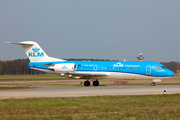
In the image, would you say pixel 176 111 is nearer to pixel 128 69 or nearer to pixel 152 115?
pixel 152 115

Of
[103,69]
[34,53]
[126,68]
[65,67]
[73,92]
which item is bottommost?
[73,92]

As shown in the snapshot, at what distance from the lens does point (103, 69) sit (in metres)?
37.9

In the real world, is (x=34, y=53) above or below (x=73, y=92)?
above

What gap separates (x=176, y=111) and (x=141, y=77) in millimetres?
24794

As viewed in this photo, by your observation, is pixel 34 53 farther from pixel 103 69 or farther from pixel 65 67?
pixel 103 69

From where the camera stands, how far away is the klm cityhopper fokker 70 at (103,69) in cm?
3719

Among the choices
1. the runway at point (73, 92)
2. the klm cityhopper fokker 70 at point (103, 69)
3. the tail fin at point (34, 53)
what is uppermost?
the tail fin at point (34, 53)

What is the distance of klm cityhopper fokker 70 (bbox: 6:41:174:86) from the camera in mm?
37188

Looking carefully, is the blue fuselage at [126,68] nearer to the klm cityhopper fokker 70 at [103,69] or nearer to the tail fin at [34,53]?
the klm cityhopper fokker 70 at [103,69]

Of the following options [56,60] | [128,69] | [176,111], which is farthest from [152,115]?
[56,60]

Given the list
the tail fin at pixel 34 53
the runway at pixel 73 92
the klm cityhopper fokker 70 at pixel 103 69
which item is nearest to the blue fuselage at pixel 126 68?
the klm cityhopper fokker 70 at pixel 103 69

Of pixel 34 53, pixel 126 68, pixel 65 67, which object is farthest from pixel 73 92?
pixel 34 53

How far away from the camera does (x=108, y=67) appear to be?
124 feet

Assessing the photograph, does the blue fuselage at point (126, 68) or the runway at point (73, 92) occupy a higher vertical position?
the blue fuselage at point (126, 68)
